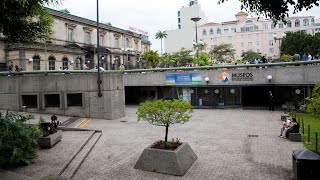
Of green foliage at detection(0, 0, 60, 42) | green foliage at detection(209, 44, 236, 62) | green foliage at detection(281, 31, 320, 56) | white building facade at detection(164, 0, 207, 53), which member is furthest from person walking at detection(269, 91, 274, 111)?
white building facade at detection(164, 0, 207, 53)

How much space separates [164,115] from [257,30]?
89.0m

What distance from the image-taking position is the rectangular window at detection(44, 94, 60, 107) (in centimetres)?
2312

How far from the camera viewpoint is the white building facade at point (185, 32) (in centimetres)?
10212

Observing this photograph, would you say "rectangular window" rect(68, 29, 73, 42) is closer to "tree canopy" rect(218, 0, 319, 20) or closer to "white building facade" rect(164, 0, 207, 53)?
"tree canopy" rect(218, 0, 319, 20)

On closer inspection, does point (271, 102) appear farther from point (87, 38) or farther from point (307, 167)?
point (87, 38)

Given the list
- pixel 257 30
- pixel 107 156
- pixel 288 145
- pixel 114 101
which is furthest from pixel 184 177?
pixel 257 30

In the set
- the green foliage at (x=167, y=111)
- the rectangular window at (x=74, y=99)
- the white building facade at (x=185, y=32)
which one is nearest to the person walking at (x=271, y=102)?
the rectangular window at (x=74, y=99)

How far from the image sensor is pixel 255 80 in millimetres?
25672

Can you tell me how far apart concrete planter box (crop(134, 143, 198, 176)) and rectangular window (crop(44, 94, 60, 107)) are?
14.1 metres

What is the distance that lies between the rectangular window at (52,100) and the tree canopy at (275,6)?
1845 cm

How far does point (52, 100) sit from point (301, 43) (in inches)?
2395

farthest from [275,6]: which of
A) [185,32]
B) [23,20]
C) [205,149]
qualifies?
[185,32]

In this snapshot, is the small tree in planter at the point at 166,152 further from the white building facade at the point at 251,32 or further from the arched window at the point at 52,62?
the white building facade at the point at 251,32

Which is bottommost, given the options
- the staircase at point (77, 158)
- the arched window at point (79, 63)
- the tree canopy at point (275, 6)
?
the staircase at point (77, 158)
